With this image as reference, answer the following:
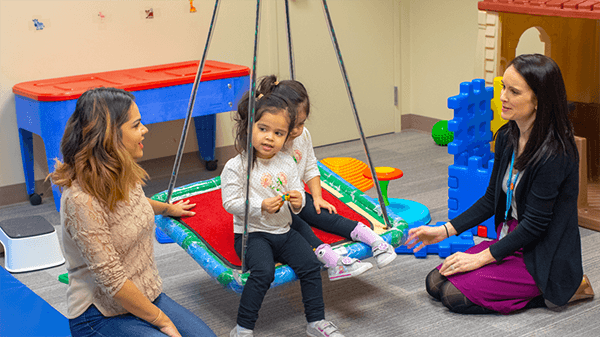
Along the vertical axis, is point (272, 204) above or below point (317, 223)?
above

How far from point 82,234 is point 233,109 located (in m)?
2.21

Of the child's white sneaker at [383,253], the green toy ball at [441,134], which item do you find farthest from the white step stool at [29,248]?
the green toy ball at [441,134]

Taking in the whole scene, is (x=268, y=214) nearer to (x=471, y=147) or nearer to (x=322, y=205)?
(x=322, y=205)

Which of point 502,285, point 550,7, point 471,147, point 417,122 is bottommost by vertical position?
point 417,122

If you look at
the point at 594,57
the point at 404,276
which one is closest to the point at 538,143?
the point at 404,276

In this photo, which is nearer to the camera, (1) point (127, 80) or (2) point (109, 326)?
(2) point (109, 326)

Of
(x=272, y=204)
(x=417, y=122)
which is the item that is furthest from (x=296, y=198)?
(x=417, y=122)

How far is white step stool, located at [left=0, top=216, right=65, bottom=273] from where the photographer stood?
8.84ft

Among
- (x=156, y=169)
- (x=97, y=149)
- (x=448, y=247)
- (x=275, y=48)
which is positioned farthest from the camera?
(x=275, y=48)

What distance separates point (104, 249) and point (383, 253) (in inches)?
37.0

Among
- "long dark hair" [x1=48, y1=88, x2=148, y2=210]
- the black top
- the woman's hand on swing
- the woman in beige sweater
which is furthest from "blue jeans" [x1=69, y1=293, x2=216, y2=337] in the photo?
the black top

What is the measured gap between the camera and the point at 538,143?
2.02 meters

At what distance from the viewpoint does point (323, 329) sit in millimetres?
1988

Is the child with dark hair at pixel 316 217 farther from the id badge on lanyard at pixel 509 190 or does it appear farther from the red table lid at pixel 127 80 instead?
the red table lid at pixel 127 80
